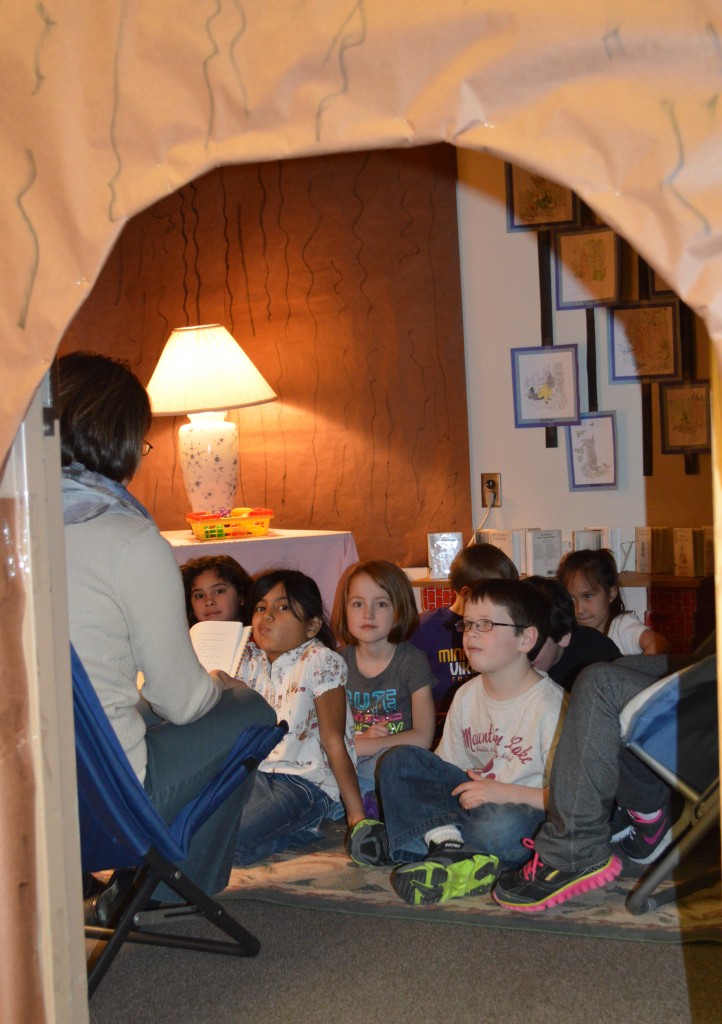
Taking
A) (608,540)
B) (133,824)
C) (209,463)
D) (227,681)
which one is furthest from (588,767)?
(209,463)

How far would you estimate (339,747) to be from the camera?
9.93 feet

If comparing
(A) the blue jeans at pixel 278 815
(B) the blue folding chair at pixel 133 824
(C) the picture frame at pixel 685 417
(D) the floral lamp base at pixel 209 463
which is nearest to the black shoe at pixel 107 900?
(B) the blue folding chair at pixel 133 824

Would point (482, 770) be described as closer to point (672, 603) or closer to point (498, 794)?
point (498, 794)

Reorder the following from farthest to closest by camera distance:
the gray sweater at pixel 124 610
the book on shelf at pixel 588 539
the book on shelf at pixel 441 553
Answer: the book on shelf at pixel 441 553 < the book on shelf at pixel 588 539 < the gray sweater at pixel 124 610

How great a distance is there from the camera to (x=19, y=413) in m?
1.73

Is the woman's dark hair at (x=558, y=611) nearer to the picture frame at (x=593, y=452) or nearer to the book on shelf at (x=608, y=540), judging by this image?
the book on shelf at (x=608, y=540)

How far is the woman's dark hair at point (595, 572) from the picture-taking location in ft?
12.8

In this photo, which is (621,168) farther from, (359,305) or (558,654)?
(359,305)

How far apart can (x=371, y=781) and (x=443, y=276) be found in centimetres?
243

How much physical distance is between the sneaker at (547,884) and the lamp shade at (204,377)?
99.5 inches

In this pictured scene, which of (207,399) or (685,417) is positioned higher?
(207,399)

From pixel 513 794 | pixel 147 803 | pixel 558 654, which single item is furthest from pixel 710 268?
pixel 558 654

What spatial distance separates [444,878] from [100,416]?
137cm

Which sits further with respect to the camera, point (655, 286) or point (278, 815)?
point (655, 286)
